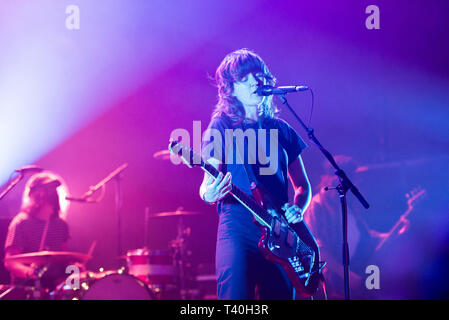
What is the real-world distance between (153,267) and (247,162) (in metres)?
2.37

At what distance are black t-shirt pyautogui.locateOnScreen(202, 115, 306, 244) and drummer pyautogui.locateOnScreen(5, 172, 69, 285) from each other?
243 cm

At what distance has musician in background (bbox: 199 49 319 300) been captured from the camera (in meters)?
2.54

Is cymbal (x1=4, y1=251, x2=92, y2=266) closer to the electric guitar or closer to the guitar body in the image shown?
the electric guitar

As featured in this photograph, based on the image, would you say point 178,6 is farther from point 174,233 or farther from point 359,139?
point 174,233

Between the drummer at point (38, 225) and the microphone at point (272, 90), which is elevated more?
the microphone at point (272, 90)

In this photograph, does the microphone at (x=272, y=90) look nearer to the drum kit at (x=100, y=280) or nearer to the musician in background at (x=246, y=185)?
the musician in background at (x=246, y=185)

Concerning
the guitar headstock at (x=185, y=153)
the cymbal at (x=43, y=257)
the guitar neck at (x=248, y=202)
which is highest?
the guitar headstock at (x=185, y=153)

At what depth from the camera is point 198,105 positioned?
579 centimetres

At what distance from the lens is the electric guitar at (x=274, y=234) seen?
8.61 ft

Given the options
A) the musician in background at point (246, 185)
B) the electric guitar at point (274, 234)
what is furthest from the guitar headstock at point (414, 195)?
the electric guitar at point (274, 234)

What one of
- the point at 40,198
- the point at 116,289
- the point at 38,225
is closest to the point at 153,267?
the point at 116,289

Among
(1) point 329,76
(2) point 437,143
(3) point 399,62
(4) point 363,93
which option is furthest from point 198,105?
(2) point 437,143
